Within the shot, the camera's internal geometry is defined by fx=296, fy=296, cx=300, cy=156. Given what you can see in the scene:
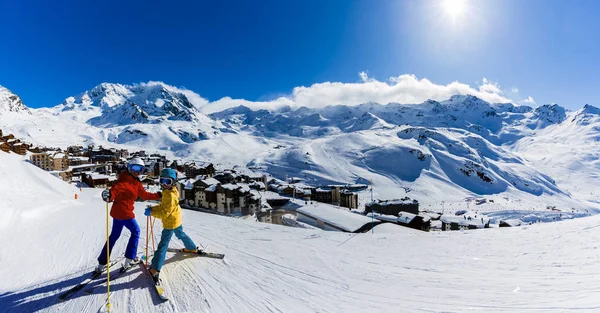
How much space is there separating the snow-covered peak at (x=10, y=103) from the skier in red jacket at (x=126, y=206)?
231 meters

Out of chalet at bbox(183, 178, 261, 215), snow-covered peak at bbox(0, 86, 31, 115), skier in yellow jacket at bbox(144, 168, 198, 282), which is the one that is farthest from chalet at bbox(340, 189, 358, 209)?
snow-covered peak at bbox(0, 86, 31, 115)

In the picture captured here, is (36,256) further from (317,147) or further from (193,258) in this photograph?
(317,147)

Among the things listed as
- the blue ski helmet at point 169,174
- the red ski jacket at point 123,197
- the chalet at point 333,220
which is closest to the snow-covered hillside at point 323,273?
the red ski jacket at point 123,197

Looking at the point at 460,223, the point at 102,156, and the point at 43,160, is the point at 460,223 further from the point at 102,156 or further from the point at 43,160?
the point at 102,156

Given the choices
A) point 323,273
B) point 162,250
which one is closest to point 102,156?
point 162,250

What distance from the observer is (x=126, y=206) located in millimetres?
4801

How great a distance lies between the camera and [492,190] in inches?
4331

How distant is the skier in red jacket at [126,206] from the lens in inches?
187

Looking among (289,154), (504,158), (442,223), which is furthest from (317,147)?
(504,158)

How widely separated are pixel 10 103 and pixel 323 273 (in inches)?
10027

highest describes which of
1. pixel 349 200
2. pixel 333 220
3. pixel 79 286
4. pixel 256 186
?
pixel 79 286

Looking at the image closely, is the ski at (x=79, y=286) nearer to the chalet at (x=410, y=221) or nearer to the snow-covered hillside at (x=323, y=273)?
the snow-covered hillside at (x=323, y=273)

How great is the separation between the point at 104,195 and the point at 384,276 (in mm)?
4772

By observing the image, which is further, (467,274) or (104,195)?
(467,274)
